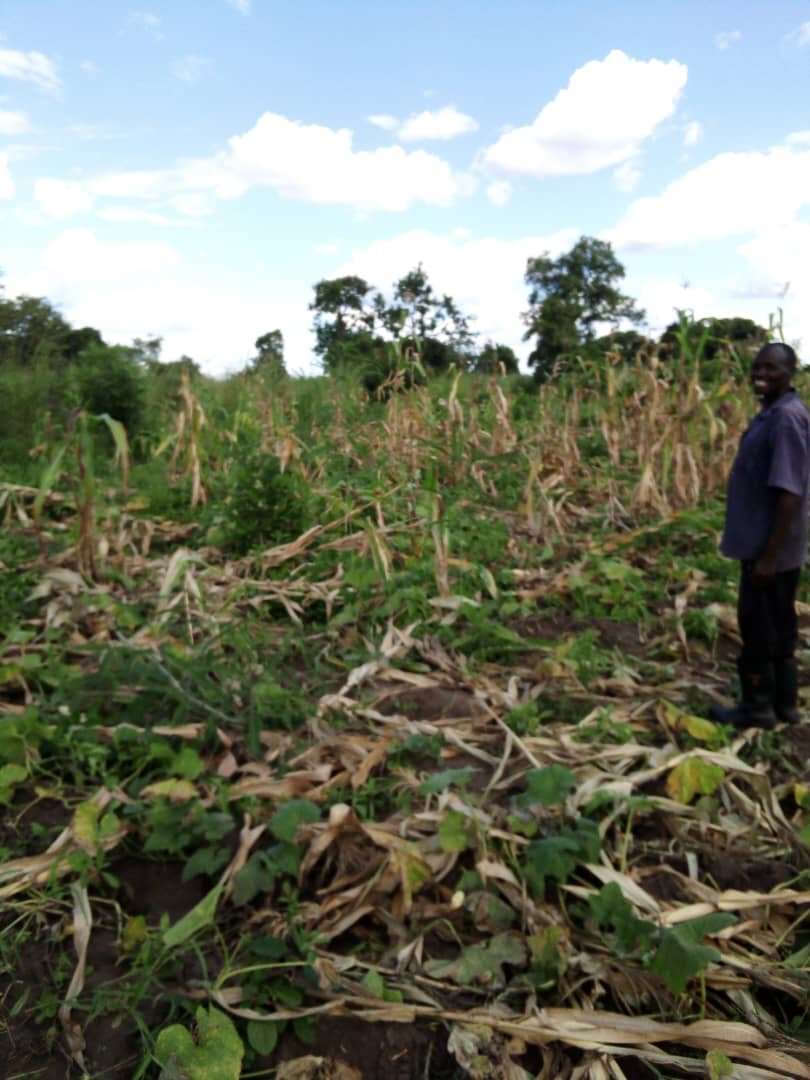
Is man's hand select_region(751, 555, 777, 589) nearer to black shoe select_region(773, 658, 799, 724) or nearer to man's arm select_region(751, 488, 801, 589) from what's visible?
man's arm select_region(751, 488, 801, 589)

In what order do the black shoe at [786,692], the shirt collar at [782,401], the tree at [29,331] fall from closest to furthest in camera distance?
1. the shirt collar at [782,401]
2. the black shoe at [786,692]
3. the tree at [29,331]

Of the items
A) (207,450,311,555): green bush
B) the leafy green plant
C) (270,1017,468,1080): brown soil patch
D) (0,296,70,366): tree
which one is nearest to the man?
(270,1017,468,1080): brown soil patch

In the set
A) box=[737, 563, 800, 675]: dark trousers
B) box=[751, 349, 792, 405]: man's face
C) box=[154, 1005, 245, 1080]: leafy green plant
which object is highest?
box=[751, 349, 792, 405]: man's face

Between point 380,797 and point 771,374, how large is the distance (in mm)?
1907

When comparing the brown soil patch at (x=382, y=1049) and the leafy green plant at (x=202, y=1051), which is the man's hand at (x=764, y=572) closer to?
the brown soil patch at (x=382, y=1049)

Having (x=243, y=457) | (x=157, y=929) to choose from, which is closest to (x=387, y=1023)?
(x=157, y=929)

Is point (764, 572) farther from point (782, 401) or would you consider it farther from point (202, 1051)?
point (202, 1051)

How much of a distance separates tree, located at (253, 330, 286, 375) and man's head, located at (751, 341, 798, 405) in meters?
6.06

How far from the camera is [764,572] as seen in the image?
111 inches

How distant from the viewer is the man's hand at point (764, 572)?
9.17ft

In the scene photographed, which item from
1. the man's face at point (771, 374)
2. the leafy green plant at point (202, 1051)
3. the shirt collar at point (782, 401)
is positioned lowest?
the leafy green plant at point (202, 1051)

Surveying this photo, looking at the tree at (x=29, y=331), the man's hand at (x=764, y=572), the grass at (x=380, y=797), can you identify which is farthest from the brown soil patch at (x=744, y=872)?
the tree at (x=29, y=331)

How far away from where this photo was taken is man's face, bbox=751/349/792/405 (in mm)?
2844

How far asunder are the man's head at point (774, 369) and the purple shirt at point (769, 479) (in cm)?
4
